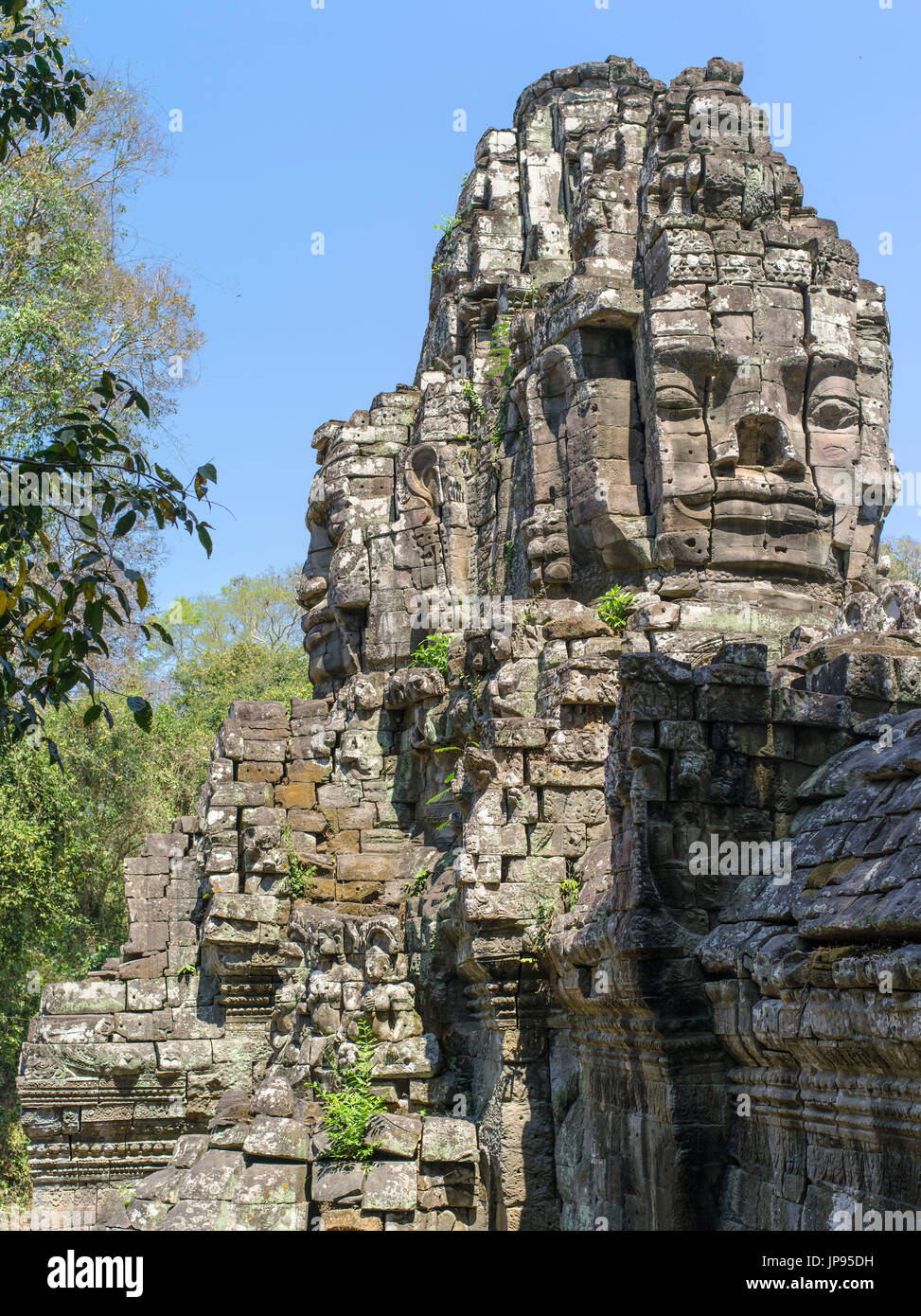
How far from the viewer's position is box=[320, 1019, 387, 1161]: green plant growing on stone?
11555mm

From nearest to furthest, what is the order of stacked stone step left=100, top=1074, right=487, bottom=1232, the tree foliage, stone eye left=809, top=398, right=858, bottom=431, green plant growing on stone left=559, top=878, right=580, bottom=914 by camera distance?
stacked stone step left=100, top=1074, right=487, bottom=1232
green plant growing on stone left=559, top=878, right=580, bottom=914
stone eye left=809, top=398, right=858, bottom=431
the tree foliage

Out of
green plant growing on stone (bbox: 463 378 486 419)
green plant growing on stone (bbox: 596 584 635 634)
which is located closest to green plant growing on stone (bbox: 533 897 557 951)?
green plant growing on stone (bbox: 596 584 635 634)

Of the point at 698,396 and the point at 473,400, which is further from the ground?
the point at 473,400

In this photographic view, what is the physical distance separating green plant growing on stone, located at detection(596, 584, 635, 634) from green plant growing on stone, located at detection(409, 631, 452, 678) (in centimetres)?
300

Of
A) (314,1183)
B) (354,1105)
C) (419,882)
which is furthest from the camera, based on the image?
(419,882)

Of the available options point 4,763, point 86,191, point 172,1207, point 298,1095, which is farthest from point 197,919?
point 86,191

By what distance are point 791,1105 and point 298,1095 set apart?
6.55m

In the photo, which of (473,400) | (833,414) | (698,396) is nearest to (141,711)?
(698,396)

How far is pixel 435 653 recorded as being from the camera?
1691cm

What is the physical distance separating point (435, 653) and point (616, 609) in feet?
11.3

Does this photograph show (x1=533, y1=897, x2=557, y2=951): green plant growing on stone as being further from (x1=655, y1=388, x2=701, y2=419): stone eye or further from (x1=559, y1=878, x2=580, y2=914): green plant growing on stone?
(x1=655, y1=388, x2=701, y2=419): stone eye

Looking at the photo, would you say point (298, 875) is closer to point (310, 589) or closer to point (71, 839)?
point (310, 589)

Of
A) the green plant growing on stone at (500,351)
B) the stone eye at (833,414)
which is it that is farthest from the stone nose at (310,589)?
the stone eye at (833,414)

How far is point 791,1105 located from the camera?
7.36 m
